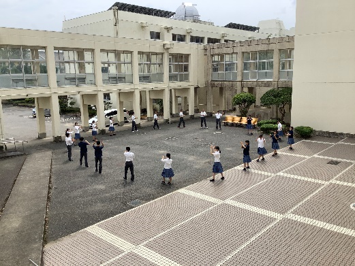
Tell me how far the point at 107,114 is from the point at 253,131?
45.9ft

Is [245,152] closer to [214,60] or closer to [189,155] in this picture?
[189,155]

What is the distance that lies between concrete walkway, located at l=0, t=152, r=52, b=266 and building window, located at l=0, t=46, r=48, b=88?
7064 mm

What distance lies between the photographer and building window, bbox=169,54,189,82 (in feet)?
100

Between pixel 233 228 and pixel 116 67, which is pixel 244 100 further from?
pixel 233 228

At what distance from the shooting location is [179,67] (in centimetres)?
3130

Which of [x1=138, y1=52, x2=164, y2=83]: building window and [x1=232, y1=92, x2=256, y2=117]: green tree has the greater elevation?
[x1=138, y1=52, x2=164, y2=83]: building window

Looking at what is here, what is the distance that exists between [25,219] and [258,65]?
2372cm

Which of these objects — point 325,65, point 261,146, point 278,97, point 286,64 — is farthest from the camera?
point 286,64

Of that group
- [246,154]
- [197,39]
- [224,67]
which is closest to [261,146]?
[246,154]

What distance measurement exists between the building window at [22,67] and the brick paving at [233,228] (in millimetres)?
13551

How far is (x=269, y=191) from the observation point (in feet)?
37.7

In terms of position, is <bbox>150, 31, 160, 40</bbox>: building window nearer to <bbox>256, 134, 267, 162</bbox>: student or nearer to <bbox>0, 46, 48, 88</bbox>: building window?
<bbox>0, 46, 48, 88</bbox>: building window

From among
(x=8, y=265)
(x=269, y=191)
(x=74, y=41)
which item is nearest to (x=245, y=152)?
(x=269, y=191)

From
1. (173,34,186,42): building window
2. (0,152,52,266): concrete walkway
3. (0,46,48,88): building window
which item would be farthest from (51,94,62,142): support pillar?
(173,34,186,42): building window
